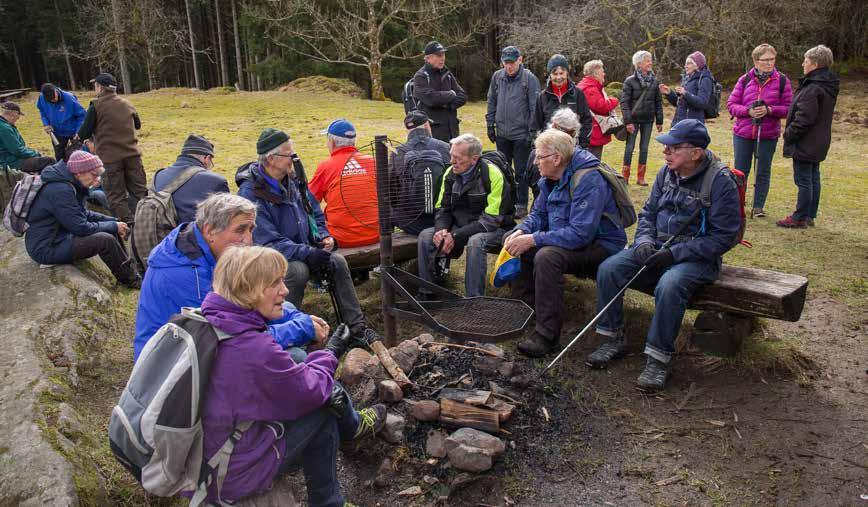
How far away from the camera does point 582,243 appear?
14.9ft

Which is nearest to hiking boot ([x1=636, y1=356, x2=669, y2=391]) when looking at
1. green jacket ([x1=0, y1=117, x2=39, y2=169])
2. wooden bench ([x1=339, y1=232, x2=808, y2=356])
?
wooden bench ([x1=339, y1=232, x2=808, y2=356])

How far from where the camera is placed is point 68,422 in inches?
129

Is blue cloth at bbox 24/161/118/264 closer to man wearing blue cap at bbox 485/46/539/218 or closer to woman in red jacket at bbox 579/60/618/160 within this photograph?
man wearing blue cap at bbox 485/46/539/218

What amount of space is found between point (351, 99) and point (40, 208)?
53.6ft

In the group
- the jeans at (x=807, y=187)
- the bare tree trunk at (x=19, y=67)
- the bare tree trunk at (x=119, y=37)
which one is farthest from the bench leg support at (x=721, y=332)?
the bare tree trunk at (x=19, y=67)

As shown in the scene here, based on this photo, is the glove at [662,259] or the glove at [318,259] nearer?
the glove at [662,259]

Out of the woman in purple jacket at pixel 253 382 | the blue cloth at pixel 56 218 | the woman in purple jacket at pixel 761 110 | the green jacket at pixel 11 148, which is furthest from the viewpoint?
the green jacket at pixel 11 148

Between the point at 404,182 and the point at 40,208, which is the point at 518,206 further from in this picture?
the point at 40,208

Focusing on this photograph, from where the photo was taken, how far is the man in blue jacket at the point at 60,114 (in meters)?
8.26

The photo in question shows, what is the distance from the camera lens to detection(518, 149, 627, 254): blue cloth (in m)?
4.50

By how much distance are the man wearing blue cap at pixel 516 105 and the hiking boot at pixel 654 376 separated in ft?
11.0

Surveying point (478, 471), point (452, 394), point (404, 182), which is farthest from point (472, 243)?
point (478, 471)

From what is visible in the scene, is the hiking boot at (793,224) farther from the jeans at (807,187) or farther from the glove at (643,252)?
the glove at (643,252)

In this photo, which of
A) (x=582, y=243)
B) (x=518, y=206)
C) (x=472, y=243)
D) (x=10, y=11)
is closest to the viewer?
(x=582, y=243)
